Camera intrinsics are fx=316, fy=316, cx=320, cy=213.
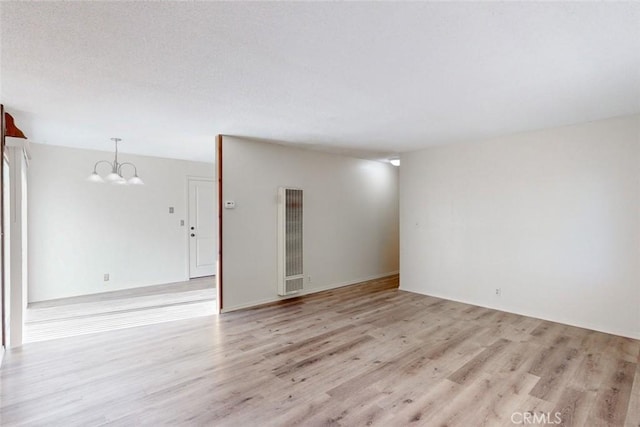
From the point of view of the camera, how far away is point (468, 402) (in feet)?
7.60

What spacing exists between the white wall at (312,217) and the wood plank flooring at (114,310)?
2.54ft

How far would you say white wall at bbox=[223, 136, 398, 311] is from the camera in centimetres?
467

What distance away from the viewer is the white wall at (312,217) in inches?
184

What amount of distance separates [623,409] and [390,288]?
12.2ft

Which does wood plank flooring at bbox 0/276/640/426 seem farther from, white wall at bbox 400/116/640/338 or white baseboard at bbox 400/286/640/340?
white wall at bbox 400/116/640/338

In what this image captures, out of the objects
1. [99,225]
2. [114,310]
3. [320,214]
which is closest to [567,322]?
[320,214]

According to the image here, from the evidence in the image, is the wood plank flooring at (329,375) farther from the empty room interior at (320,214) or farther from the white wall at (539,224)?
the white wall at (539,224)

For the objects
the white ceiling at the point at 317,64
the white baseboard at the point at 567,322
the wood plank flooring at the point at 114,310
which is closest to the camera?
the white ceiling at the point at 317,64

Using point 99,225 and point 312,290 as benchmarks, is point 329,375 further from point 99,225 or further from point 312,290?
point 99,225

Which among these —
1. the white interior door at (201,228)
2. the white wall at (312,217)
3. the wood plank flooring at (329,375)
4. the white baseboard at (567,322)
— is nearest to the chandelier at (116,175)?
the white interior door at (201,228)

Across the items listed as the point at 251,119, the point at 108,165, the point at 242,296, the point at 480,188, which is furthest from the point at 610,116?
the point at 108,165

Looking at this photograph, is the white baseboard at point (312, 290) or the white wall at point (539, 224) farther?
the white baseboard at point (312, 290)

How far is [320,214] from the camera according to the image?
5754 millimetres

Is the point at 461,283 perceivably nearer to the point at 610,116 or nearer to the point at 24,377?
the point at 610,116
